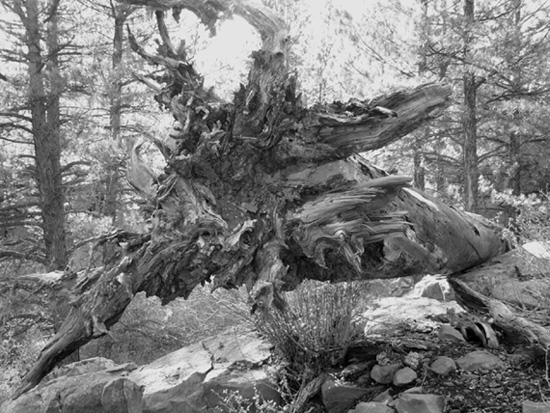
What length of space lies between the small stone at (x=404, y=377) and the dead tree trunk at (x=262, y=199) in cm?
82

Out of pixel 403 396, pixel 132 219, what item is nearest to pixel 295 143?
pixel 403 396

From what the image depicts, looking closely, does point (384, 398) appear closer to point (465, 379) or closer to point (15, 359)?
point (465, 379)

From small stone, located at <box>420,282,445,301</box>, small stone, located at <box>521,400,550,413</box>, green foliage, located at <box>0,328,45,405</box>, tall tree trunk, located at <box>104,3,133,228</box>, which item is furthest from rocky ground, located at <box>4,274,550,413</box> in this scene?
tall tree trunk, located at <box>104,3,133,228</box>

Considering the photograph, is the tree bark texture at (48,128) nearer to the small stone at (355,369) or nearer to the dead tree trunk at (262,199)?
the dead tree trunk at (262,199)

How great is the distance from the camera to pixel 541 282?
4.93 metres

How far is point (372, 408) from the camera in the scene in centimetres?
365

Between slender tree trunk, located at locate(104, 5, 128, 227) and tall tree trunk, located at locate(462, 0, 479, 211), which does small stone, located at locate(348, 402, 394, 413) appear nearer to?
slender tree trunk, located at locate(104, 5, 128, 227)

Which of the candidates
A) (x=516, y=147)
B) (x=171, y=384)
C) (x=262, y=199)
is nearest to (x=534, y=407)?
(x=262, y=199)

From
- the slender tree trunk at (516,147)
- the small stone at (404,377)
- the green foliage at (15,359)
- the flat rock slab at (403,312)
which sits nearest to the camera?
the small stone at (404,377)

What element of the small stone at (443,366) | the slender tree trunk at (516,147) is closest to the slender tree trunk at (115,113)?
the small stone at (443,366)

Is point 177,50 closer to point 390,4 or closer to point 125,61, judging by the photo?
point 125,61

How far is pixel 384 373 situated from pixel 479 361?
0.70 metres

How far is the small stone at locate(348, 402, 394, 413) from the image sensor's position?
360 centimetres

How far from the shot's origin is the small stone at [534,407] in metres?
3.10
